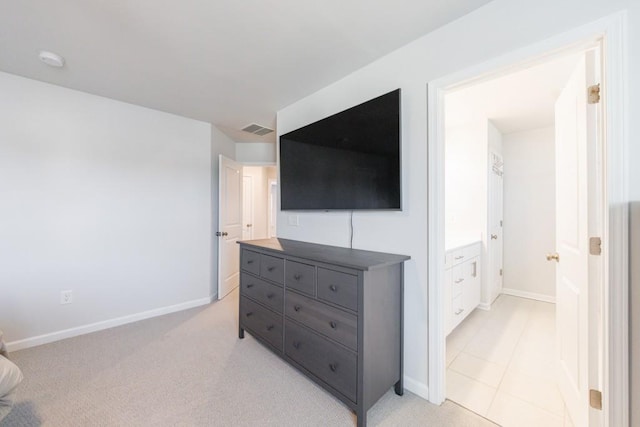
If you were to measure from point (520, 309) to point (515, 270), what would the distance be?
0.76 metres

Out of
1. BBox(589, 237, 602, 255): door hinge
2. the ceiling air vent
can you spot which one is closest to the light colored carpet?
BBox(589, 237, 602, 255): door hinge

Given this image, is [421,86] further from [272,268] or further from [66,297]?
[66,297]

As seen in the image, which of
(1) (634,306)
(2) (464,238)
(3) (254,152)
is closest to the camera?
(1) (634,306)

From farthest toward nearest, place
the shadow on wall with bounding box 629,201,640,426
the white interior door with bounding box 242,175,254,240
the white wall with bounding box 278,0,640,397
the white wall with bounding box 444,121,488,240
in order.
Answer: the white interior door with bounding box 242,175,254,240 < the white wall with bounding box 444,121,488,240 < the white wall with bounding box 278,0,640,397 < the shadow on wall with bounding box 629,201,640,426

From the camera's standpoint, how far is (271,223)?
6.81 meters

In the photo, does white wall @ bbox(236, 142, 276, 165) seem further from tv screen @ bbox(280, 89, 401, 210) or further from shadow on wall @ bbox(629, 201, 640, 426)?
shadow on wall @ bbox(629, 201, 640, 426)

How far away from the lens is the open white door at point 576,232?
4.03 ft

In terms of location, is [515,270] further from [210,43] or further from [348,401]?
[210,43]

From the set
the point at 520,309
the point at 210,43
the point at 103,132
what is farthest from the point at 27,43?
the point at 520,309

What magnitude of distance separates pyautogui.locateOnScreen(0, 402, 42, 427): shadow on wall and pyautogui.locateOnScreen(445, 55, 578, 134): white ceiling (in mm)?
3288

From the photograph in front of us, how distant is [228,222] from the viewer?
3699mm

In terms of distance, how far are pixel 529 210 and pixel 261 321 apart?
3.83m

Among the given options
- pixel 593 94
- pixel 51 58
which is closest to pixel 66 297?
pixel 51 58

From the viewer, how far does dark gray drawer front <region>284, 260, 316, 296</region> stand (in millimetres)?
1669
